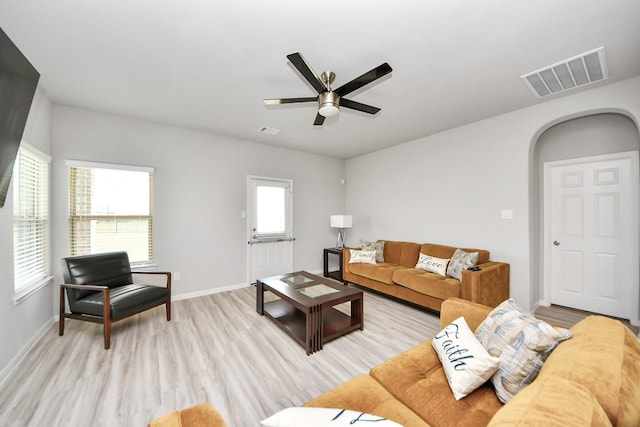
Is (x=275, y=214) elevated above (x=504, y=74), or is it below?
below

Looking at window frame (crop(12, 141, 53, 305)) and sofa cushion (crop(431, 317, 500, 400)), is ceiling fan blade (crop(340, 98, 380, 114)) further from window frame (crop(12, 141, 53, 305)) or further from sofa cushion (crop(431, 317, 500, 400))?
window frame (crop(12, 141, 53, 305))

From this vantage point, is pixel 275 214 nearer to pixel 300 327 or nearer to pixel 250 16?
pixel 300 327

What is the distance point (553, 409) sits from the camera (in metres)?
0.69

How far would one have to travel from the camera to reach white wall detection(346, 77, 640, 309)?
292 cm

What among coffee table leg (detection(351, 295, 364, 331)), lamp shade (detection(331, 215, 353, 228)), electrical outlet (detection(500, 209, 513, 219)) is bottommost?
coffee table leg (detection(351, 295, 364, 331))

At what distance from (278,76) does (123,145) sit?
A: 252 cm

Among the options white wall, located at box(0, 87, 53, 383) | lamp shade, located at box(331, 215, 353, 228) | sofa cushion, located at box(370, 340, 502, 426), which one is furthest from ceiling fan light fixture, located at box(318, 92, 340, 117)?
lamp shade, located at box(331, 215, 353, 228)

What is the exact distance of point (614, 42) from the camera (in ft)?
6.39

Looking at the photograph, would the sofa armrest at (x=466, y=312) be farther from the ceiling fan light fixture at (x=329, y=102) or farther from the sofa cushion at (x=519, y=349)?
the ceiling fan light fixture at (x=329, y=102)

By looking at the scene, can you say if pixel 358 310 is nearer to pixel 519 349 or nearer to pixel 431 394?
pixel 431 394

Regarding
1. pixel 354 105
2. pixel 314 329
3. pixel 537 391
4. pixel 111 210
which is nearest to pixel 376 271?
pixel 314 329

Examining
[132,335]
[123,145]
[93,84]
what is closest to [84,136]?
[123,145]

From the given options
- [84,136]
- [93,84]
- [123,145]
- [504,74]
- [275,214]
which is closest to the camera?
[504,74]

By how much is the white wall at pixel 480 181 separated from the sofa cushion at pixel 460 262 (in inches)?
19.5
